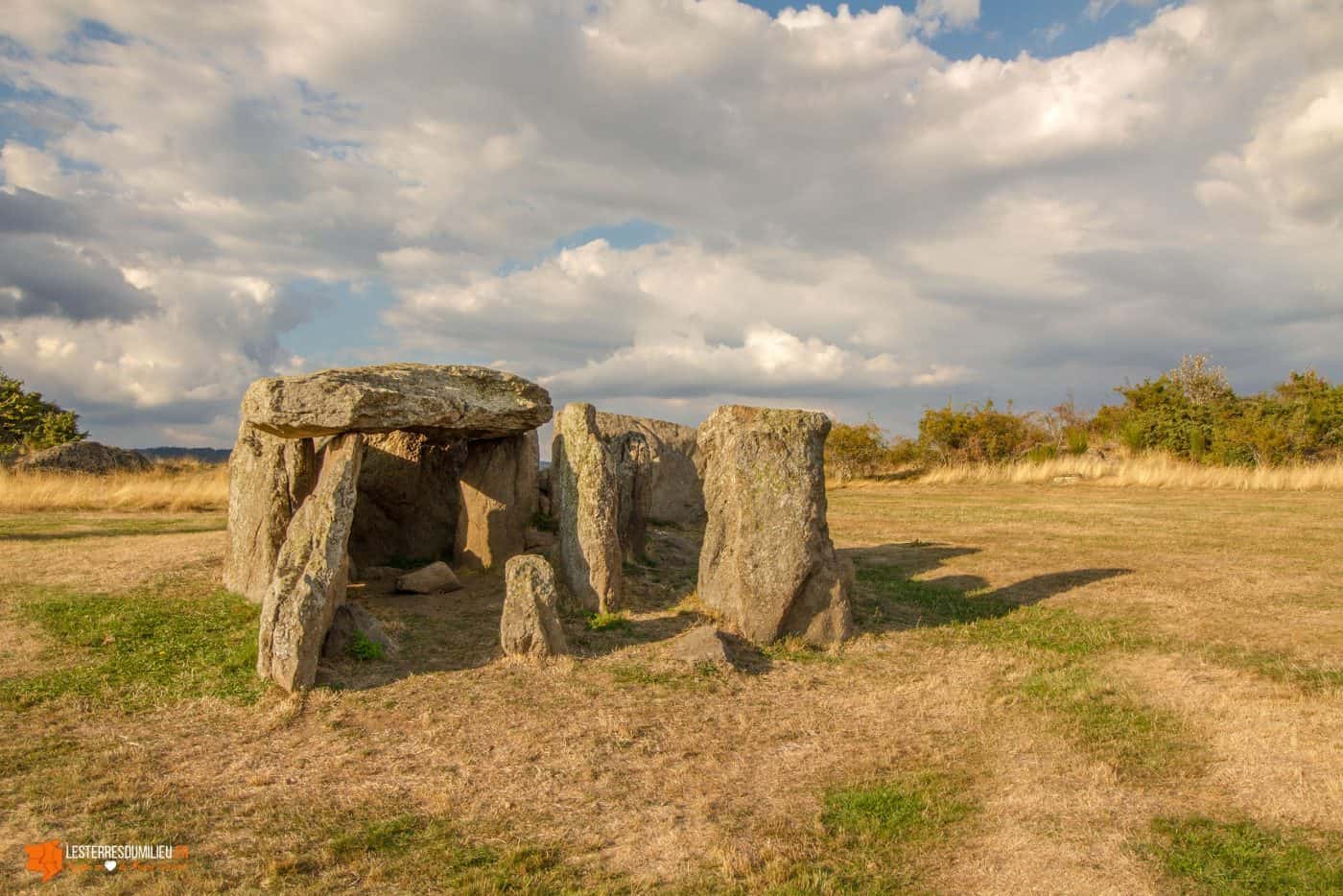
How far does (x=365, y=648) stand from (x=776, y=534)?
177 inches

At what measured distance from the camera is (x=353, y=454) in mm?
10188

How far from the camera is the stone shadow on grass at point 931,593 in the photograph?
11.6 meters

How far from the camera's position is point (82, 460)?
28.8 m

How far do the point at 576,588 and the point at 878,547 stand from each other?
26.0ft

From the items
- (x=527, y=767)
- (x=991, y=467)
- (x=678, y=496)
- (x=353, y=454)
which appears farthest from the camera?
(x=991, y=467)

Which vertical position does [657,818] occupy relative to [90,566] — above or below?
below

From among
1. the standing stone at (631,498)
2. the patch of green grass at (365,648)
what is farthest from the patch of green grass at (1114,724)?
the standing stone at (631,498)

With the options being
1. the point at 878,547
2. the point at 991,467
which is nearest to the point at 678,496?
the point at 878,547

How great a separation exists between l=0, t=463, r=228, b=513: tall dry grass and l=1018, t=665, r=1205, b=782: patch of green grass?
2161 centimetres

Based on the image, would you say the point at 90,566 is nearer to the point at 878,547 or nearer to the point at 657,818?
the point at 657,818

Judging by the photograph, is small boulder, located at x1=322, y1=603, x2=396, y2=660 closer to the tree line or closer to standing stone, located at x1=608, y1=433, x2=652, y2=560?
standing stone, located at x1=608, y1=433, x2=652, y2=560

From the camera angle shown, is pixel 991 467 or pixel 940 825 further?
pixel 991 467

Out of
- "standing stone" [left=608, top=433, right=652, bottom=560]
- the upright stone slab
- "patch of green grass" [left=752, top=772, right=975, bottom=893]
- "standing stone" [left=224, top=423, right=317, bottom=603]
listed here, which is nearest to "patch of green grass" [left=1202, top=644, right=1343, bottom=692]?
"patch of green grass" [left=752, top=772, right=975, bottom=893]

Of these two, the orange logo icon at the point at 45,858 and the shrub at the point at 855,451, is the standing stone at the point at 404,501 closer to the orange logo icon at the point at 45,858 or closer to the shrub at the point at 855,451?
the orange logo icon at the point at 45,858
